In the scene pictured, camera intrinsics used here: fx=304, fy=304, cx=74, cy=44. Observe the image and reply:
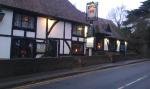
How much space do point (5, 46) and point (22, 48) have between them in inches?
96.3

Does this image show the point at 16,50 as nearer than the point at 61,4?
Yes

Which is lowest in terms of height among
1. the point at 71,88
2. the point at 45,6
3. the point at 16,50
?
the point at 71,88

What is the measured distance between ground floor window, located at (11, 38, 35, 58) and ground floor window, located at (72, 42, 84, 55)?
22.9 ft

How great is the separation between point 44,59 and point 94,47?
76.7 ft

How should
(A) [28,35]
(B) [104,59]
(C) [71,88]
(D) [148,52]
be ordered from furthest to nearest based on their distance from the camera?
(D) [148,52] < (B) [104,59] < (A) [28,35] < (C) [71,88]

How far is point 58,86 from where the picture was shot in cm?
1545

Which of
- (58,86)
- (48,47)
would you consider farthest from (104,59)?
(58,86)

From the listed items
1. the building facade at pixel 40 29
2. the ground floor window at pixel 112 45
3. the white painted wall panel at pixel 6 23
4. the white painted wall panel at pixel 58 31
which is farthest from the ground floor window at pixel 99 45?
the white painted wall panel at pixel 6 23

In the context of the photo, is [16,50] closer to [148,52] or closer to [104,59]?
[104,59]

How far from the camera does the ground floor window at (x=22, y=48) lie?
2497 cm

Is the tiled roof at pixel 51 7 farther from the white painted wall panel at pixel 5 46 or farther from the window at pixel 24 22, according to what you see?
the white painted wall panel at pixel 5 46

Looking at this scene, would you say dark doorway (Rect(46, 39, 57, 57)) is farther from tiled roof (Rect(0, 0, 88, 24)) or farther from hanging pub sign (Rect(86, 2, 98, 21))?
hanging pub sign (Rect(86, 2, 98, 21))

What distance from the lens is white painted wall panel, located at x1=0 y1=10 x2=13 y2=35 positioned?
2348 centimetres

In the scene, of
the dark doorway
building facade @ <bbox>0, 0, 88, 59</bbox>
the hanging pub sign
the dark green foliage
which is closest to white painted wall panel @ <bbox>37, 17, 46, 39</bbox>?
building facade @ <bbox>0, 0, 88, 59</bbox>
